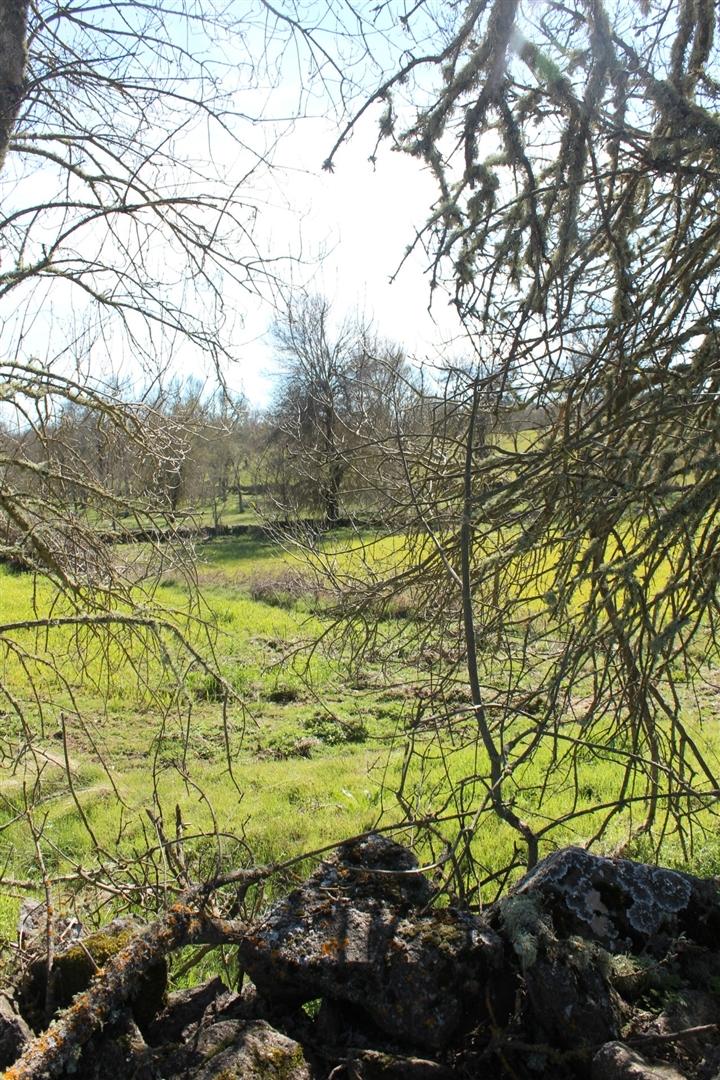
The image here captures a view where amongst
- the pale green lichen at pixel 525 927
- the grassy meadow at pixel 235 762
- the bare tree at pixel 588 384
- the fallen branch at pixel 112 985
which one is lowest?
the grassy meadow at pixel 235 762

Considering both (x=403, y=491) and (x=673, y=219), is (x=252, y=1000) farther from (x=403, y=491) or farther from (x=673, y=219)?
(x=673, y=219)

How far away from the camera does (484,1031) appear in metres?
2.39

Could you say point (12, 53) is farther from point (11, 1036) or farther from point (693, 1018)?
point (693, 1018)

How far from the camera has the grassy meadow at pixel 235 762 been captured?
4.76 meters

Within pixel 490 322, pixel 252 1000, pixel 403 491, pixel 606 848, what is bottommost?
pixel 606 848

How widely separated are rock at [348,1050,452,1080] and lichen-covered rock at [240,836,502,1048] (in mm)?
73

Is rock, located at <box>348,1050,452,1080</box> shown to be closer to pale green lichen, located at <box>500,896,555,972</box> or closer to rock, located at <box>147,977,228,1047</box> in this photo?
pale green lichen, located at <box>500,896,555,972</box>

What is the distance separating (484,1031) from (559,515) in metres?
2.81

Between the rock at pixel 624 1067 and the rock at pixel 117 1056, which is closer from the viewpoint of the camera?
the rock at pixel 624 1067

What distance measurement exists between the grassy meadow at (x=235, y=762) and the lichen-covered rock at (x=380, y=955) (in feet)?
2.09

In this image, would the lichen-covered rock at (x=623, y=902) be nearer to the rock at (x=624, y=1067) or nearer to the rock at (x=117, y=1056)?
the rock at (x=624, y=1067)

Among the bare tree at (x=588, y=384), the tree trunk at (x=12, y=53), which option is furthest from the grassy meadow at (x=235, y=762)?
the tree trunk at (x=12, y=53)

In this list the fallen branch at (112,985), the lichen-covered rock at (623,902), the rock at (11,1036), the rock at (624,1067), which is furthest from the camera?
the lichen-covered rock at (623,902)

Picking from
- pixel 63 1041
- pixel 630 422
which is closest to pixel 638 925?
pixel 63 1041
